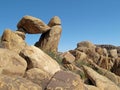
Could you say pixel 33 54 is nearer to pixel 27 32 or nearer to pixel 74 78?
pixel 74 78

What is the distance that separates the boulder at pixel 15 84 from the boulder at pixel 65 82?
68cm

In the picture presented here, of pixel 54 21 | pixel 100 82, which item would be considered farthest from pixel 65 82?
pixel 54 21

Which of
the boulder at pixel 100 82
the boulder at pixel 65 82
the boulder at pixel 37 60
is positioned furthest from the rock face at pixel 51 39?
the boulder at pixel 65 82

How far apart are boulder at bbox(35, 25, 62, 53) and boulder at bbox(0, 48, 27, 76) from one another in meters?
18.6

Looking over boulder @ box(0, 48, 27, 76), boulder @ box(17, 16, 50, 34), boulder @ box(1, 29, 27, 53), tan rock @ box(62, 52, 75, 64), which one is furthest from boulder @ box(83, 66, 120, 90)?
boulder @ box(17, 16, 50, 34)

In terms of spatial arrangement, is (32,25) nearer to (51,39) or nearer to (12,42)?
(51,39)

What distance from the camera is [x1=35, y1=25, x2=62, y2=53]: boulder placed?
3219 centimetres

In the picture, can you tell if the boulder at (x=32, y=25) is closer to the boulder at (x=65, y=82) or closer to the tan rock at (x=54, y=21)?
the tan rock at (x=54, y=21)

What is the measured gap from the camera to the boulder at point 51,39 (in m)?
32.2

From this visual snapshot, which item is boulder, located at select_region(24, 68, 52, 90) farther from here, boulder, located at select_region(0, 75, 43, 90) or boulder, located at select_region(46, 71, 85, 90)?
boulder, located at select_region(0, 75, 43, 90)

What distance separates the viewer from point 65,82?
12.6 metres

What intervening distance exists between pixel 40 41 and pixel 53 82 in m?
21.1

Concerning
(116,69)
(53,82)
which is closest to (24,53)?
(53,82)

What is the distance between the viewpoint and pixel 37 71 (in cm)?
1339
